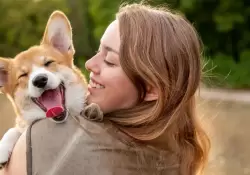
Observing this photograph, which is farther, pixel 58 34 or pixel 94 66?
pixel 58 34

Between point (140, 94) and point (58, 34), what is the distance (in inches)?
16.9

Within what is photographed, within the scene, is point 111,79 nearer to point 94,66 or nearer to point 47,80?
point 94,66

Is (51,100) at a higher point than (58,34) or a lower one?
lower

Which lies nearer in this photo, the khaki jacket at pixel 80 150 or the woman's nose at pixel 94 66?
the khaki jacket at pixel 80 150

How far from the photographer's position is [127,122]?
2148mm

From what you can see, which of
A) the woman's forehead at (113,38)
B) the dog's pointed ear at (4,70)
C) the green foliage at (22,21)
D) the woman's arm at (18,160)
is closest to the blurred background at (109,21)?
the green foliage at (22,21)

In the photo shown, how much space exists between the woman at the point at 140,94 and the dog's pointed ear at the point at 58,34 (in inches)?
10.1

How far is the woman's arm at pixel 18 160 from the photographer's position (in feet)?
6.73

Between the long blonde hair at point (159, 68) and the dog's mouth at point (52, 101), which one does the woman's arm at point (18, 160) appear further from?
the long blonde hair at point (159, 68)

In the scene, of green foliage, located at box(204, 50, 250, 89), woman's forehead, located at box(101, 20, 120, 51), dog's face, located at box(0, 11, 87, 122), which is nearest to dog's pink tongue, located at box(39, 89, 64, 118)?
dog's face, located at box(0, 11, 87, 122)

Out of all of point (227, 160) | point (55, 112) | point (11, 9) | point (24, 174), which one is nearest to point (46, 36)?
point (55, 112)

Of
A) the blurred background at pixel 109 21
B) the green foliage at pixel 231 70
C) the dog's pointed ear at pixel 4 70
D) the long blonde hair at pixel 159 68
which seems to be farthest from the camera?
the blurred background at pixel 109 21

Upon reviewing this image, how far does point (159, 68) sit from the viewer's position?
6.99 ft

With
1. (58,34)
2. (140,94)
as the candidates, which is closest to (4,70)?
(58,34)
